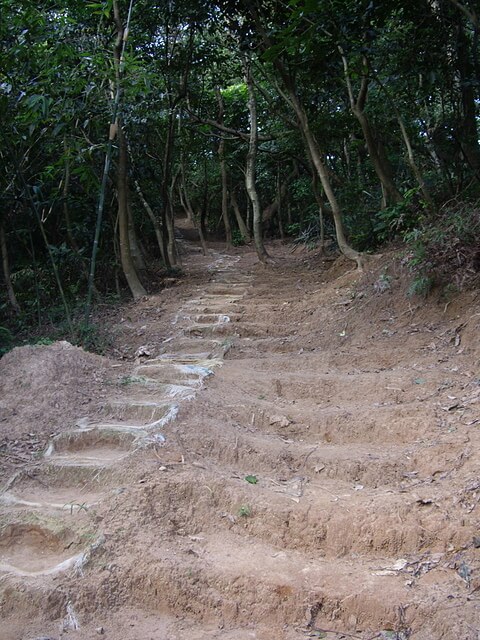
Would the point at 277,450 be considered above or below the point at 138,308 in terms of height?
below

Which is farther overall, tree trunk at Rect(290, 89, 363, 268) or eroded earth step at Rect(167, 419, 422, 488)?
tree trunk at Rect(290, 89, 363, 268)

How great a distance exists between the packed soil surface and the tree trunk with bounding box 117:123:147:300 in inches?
126

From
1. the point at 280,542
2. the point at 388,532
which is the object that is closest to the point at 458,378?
the point at 388,532

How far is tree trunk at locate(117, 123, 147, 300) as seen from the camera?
9.06 metres

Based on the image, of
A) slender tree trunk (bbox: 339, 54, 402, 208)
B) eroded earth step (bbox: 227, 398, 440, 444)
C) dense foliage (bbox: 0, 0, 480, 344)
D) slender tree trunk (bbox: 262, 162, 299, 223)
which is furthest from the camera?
slender tree trunk (bbox: 262, 162, 299, 223)

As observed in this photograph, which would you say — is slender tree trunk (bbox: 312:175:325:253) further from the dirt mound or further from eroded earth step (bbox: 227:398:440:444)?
eroded earth step (bbox: 227:398:440:444)

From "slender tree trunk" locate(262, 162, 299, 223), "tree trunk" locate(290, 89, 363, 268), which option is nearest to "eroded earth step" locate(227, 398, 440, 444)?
"tree trunk" locate(290, 89, 363, 268)

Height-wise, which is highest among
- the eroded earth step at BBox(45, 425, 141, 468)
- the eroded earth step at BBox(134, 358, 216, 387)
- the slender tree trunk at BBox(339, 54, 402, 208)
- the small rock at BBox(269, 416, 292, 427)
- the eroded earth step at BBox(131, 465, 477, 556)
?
the slender tree trunk at BBox(339, 54, 402, 208)

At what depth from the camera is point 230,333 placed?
702 cm

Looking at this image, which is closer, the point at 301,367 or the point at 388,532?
the point at 388,532

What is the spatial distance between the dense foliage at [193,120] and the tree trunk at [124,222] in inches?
1.1

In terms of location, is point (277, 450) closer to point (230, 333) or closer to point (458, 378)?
Answer: point (458, 378)

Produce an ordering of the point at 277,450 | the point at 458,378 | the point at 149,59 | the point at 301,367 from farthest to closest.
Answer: the point at 149,59
the point at 301,367
the point at 458,378
the point at 277,450

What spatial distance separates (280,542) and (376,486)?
782mm
